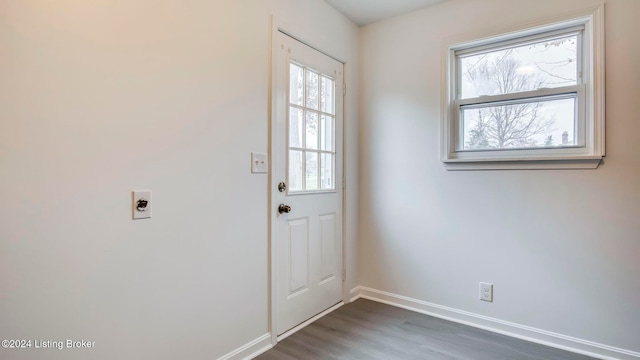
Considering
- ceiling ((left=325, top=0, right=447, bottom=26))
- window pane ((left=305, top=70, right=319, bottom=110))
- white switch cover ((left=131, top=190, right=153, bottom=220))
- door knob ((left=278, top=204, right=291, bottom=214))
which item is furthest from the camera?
ceiling ((left=325, top=0, right=447, bottom=26))

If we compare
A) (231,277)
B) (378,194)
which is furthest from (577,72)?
(231,277)

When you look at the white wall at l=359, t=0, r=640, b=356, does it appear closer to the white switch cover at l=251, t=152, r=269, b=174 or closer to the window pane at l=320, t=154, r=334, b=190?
the window pane at l=320, t=154, r=334, b=190

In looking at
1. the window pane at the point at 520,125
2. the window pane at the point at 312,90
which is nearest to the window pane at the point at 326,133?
the window pane at the point at 312,90

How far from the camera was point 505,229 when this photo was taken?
2381 mm

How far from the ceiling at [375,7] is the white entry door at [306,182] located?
0.45 metres

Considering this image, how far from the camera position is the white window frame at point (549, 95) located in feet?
6.77

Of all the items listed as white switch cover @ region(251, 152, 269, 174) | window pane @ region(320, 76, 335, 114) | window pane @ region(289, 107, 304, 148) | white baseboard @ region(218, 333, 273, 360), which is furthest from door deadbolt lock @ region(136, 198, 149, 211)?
window pane @ region(320, 76, 335, 114)

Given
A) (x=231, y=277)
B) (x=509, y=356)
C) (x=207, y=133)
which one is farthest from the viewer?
(x=509, y=356)

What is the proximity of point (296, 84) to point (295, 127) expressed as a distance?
1.04 ft

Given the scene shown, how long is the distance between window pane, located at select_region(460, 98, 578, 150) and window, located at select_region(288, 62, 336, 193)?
3.55ft

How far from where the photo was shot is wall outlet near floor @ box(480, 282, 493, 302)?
95.6 inches

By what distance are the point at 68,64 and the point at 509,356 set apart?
278 cm

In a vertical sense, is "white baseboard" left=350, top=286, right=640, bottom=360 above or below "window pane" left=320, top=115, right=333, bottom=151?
below

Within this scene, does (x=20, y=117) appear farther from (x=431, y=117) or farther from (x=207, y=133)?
(x=431, y=117)
